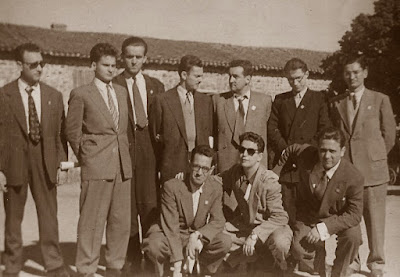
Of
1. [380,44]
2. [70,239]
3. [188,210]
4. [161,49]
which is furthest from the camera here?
[161,49]

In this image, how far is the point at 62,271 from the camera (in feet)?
12.2

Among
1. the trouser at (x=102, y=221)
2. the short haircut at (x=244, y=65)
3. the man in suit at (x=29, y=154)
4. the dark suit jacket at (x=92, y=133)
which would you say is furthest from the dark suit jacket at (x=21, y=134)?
the short haircut at (x=244, y=65)

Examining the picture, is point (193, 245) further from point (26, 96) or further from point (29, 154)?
point (26, 96)

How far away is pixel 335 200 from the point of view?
3.68 metres

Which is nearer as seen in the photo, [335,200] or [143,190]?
[335,200]

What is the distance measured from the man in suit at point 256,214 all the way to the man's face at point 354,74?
0.92 metres

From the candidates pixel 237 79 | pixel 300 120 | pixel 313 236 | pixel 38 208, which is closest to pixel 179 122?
pixel 237 79

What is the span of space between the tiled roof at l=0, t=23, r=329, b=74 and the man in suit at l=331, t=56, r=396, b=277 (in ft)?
24.0

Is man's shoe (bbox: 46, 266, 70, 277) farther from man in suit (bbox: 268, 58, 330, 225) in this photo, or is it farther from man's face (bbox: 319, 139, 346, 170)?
man's face (bbox: 319, 139, 346, 170)

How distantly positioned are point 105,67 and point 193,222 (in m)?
1.26

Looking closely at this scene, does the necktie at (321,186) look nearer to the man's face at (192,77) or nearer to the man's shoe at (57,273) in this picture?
the man's face at (192,77)

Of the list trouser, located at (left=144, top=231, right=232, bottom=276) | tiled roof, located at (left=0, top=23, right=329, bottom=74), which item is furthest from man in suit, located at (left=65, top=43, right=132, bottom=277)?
tiled roof, located at (left=0, top=23, right=329, bottom=74)

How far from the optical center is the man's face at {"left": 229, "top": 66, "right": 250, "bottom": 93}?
4195mm

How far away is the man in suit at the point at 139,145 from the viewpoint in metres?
4.06
